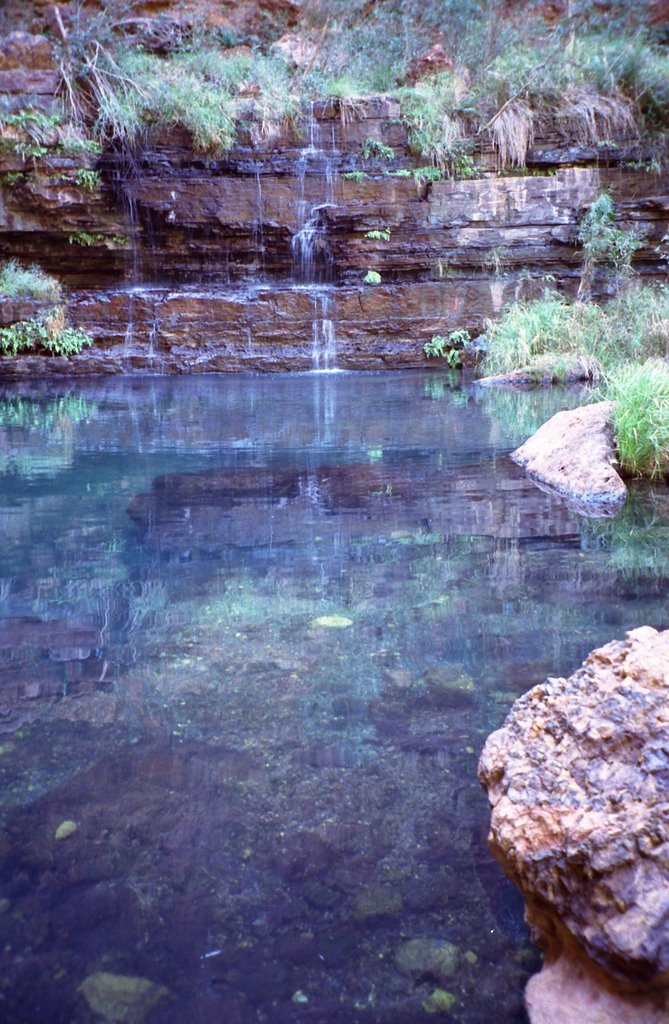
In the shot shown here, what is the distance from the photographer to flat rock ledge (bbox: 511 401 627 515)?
4.18 m

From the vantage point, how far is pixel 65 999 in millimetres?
1175

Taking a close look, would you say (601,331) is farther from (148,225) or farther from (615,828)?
(615,828)

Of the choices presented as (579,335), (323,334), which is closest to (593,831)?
(579,335)

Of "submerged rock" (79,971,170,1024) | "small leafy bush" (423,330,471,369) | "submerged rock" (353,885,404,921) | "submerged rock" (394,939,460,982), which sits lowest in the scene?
"small leafy bush" (423,330,471,369)

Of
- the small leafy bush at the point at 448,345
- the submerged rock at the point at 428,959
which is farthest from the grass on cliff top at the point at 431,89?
the submerged rock at the point at 428,959

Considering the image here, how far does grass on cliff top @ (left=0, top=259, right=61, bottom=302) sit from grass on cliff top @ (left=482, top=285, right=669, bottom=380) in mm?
6878

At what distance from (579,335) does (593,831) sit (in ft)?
33.2

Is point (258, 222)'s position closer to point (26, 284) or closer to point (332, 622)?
point (26, 284)

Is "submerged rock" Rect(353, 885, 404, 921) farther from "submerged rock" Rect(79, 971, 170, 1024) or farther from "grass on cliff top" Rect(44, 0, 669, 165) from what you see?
"grass on cliff top" Rect(44, 0, 669, 165)

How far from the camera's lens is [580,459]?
4438mm

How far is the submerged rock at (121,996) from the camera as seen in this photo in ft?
3.78

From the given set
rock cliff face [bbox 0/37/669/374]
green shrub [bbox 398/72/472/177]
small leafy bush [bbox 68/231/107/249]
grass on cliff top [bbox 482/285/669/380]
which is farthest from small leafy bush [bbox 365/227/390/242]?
small leafy bush [bbox 68/231/107/249]

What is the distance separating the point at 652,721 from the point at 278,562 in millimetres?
2031

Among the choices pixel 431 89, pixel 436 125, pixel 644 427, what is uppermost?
pixel 431 89
